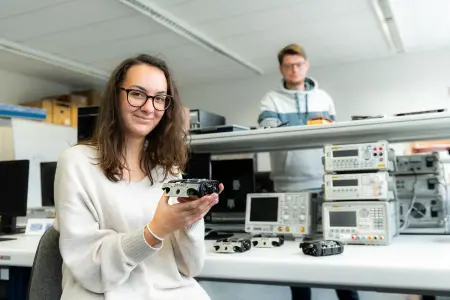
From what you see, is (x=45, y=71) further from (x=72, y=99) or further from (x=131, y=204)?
(x=131, y=204)

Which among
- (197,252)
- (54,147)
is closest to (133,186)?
(197,252)

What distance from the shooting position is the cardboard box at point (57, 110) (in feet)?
17.7

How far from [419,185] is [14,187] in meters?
1.90

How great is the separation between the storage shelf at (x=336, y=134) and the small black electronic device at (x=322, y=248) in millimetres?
466

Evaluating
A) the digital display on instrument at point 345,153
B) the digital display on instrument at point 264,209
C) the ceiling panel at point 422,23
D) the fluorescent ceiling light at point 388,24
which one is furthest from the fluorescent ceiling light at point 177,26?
the digital display on instrument at point 345,153

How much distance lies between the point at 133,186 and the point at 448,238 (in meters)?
1.11

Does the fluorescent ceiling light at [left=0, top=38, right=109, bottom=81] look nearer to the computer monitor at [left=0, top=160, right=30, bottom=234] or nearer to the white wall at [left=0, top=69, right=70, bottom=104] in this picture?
the white wall at [left=0, top=69, right=70, bottom=104]

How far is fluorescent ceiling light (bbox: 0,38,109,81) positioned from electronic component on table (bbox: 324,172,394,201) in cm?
407

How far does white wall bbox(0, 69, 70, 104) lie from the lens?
5434 millimetres

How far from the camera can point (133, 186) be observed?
43.9 inches

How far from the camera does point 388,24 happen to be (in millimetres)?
4293

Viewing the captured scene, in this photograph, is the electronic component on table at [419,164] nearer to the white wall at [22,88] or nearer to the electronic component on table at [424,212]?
the electronic component on table at [424,212]

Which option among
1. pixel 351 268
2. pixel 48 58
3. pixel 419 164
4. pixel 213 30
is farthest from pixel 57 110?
pixel 351 268

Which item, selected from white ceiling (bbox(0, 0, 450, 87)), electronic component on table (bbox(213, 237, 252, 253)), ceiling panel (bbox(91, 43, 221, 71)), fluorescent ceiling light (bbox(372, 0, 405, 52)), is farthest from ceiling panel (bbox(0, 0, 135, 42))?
electronic component on table (bbox(213, 237, 252, 253))
